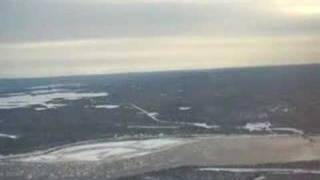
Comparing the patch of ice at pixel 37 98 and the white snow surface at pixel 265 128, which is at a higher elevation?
the patch of ice at pixel 37 98

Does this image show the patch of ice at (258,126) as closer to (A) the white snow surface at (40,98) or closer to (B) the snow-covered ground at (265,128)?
(B) the snow-covered ground at (265,128)

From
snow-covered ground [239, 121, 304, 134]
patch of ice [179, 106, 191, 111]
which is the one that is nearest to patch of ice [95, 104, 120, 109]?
patch of ice [179, 106, 191, 111]

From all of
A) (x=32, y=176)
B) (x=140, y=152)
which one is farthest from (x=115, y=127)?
(x=32, y=176)

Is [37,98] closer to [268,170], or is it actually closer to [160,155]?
[160,155]

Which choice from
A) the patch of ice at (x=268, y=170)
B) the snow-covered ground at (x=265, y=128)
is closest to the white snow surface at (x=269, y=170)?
the patch of ice at (x=268, y=170)


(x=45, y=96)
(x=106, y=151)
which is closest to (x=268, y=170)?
(x=106, y=151)
